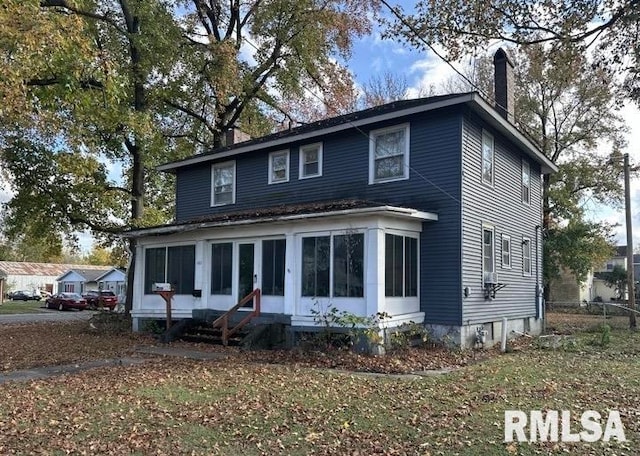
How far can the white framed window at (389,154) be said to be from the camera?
13914 millimetres

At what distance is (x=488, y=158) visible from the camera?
14812 mm

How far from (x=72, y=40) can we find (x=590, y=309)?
31351 mm

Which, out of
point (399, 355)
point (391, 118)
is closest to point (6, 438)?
point (399, 355)

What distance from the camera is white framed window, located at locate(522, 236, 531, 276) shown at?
17531mm

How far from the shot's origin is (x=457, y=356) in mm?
11914

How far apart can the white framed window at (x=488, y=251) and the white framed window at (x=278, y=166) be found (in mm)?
6169

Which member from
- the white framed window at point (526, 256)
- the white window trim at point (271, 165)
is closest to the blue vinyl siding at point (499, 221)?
the white framed window at point (526, 256)

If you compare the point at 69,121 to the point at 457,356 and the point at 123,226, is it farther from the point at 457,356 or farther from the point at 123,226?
the point at 457,356

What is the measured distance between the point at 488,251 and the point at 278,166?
694cm

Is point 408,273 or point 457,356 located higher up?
point 408,273

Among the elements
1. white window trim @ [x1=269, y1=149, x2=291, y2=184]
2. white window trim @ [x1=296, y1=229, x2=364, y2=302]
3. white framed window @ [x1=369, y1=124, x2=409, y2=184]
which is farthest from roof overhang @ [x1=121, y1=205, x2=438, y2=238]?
white window trim @ [x1=269, y1=149, x2=291, y2=184]

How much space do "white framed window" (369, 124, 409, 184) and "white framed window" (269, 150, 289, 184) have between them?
324 cm

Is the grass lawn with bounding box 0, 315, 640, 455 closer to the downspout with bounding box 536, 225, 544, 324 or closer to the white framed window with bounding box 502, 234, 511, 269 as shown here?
the white framed window with bounding box 502, 234, 511, 269

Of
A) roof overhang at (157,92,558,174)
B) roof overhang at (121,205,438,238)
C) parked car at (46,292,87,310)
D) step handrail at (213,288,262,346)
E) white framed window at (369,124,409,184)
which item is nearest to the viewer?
roof overhang at (121,205,438,238)
